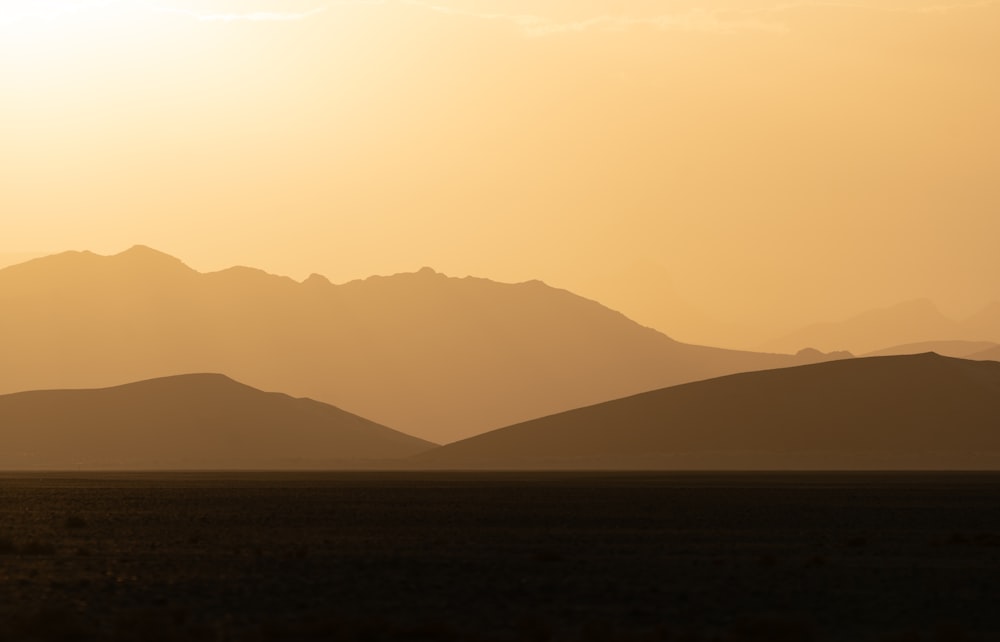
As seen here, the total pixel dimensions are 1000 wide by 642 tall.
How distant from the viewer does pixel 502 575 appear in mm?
44469

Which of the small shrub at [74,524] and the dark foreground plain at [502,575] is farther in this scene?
the small shrub at [74,524]

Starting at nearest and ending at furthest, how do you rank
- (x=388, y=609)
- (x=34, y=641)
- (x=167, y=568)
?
(x=34, y=641) < (x=388, y=609) < (x=167, y=568)

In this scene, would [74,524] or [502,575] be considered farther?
[74,524]

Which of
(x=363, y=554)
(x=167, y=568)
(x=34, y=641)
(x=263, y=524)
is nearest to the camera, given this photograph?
(x=34, y=641)

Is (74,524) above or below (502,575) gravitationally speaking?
above

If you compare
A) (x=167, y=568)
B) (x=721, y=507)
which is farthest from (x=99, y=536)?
(x=721, y=507)

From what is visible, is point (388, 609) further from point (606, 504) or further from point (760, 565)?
point (606, 504)

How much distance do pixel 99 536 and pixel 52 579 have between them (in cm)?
1844

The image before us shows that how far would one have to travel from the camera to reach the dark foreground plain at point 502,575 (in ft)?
108

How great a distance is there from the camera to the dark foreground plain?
1292 inches

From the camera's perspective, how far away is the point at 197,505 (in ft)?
307

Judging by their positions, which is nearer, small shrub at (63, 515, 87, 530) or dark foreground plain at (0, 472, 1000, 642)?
dark foreground plain at (0, 472, 1000, 642)

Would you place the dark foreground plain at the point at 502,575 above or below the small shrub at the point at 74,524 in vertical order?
below

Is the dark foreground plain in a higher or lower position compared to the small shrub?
lower
